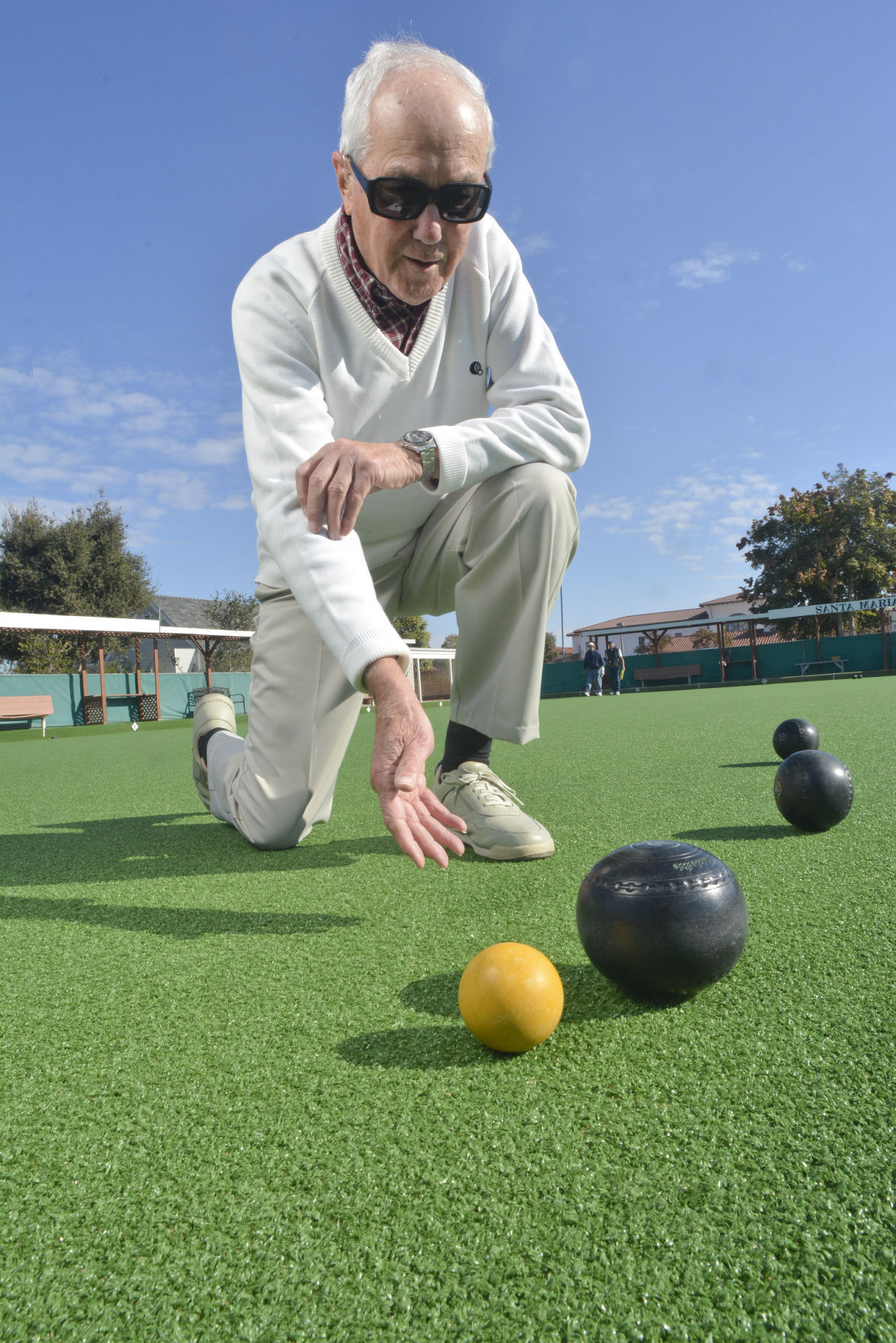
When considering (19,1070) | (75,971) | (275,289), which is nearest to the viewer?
(19,1070)

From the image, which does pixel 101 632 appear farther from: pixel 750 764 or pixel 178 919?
pixel 178 919

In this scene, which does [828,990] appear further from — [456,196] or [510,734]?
[456,196]

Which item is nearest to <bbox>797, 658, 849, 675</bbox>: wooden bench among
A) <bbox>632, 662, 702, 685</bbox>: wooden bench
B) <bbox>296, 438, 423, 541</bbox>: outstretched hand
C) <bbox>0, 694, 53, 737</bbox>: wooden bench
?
<bbox>632, 662, 702, 685</bbox>: wooden bench

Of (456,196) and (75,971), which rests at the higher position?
(456,196)

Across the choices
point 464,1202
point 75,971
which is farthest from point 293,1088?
point 75,971

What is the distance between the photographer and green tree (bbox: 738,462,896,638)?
1629 inches

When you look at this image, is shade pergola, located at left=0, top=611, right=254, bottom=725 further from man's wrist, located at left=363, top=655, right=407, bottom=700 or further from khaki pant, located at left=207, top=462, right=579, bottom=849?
man's wrist, located at left=363, top=655, right=407, bottom=700

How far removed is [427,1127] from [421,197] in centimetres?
223

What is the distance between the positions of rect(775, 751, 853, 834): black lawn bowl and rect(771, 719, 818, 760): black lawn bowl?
160 centimetres

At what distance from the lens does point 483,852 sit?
8.82 feet

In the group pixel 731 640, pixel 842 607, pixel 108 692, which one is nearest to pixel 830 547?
pixel 842 607

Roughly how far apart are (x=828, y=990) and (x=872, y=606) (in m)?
37.1

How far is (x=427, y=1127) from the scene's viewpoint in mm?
1156

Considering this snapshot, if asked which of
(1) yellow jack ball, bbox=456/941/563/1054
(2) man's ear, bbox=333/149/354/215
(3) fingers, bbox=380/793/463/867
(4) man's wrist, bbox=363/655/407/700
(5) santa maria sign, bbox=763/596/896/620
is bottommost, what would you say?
(1) yellow jack ball, bbox=456/941/563/1054
